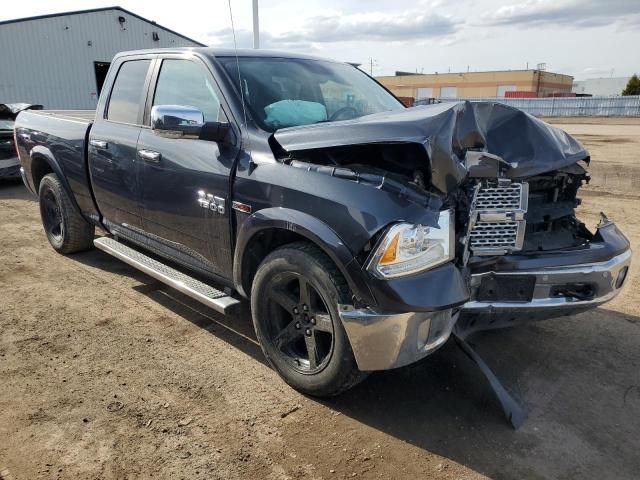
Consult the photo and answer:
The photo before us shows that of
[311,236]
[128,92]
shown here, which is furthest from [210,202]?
[128,92]

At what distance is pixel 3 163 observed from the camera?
32.5ft

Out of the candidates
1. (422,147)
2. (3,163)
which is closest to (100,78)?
(3,163)

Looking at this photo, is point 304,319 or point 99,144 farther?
point 99,144

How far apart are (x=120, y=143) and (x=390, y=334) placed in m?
2.80

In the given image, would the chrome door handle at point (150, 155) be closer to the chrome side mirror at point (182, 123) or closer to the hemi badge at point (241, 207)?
the chrome side mirror at point (182, 123)

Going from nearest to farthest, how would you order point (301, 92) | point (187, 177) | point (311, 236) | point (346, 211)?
point (346, 211) → point (311, 236) → point (187, 177) → point (301, 92)

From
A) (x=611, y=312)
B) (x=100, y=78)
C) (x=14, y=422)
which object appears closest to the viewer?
(x=14, y=422)

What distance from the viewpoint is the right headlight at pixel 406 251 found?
8.06 ft

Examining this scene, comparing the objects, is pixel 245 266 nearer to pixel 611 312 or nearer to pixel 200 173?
pixel 200 173

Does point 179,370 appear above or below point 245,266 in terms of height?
below

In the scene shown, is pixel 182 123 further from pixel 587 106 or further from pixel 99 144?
pixel 587 106

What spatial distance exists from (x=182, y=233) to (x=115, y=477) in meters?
1.71

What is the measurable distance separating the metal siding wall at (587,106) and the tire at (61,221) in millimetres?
37294

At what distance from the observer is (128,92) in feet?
14.3
